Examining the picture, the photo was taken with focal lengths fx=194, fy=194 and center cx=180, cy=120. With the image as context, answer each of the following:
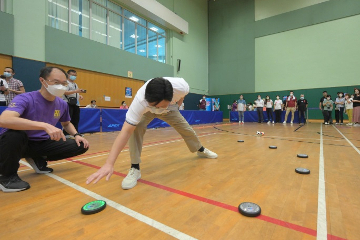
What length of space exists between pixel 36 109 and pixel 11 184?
0.71 metres

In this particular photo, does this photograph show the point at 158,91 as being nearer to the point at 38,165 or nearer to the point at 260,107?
the point at 38,165

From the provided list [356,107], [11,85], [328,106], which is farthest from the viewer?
[328,106]

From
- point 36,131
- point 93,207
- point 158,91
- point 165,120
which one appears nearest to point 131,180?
point 93,207

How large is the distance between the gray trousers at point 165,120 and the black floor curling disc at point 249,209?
112 centimetres

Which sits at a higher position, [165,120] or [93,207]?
[165,120]

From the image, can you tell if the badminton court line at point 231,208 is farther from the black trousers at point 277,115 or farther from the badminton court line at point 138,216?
the black trousers at point 277,115

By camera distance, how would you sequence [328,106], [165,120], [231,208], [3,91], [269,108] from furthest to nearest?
[269,108] < [328,106] < [3,91] < [165,120] < [231,208]

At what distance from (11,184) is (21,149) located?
31 centimetres

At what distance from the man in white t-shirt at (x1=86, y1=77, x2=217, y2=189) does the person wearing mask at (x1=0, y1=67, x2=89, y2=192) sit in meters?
0.50

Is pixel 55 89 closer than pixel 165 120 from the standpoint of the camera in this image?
Yes

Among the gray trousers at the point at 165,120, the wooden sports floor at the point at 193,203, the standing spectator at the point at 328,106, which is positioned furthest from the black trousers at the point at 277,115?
the gray trousers at the point at 165,120

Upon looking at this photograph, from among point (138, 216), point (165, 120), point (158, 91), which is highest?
point (158, 91)

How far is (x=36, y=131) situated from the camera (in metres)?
2.00

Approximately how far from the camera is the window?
873 centimetres
